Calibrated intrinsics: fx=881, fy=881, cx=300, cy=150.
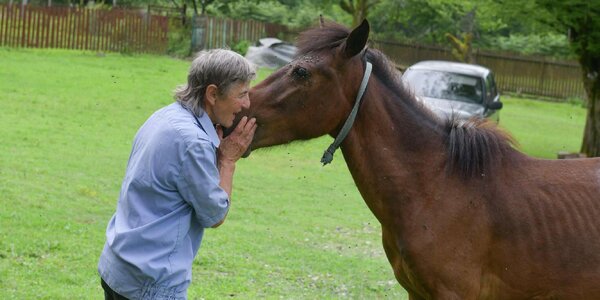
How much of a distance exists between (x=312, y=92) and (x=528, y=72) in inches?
1408

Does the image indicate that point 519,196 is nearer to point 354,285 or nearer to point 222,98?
point 222,98

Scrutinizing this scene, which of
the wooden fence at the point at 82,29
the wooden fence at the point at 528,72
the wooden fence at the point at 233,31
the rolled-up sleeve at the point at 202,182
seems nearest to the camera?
the rolled-up sleeve at the point at 202,182

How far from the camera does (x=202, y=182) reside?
3.90 m

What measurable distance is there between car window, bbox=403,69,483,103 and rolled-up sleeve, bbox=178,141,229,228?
1591cm

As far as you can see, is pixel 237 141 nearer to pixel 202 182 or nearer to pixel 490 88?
pixel 202 182

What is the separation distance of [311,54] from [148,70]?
72.4 feet

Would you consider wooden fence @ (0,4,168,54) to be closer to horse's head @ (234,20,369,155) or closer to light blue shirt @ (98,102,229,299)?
horse's head @ (234,20,369,155)

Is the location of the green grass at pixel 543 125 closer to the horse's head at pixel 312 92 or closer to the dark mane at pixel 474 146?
the dark mane at pixel 474 146

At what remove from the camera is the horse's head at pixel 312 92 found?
4535 millimetres

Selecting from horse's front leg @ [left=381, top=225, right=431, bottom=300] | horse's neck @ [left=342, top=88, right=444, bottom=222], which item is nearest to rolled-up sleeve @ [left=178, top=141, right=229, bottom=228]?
horse's neck @ [left=342, top=88, right=444, bottom=222]

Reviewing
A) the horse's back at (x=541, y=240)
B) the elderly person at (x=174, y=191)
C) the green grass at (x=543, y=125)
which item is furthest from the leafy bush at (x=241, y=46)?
the elderly person at (x=174, y=191)

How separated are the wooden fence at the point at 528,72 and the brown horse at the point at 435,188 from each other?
34293mm

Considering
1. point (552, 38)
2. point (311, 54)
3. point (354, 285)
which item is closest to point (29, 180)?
point (354, 285)

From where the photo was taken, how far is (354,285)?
344 inches
